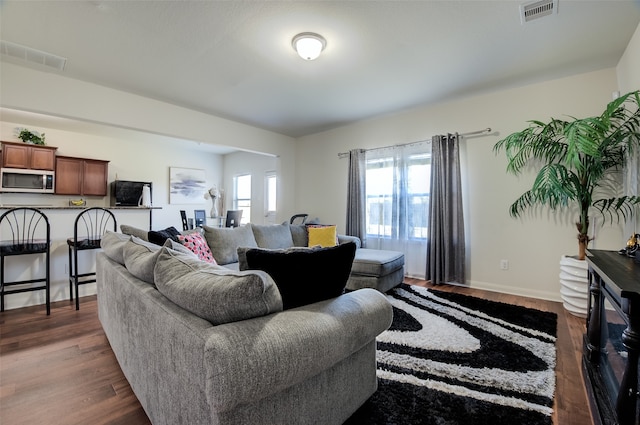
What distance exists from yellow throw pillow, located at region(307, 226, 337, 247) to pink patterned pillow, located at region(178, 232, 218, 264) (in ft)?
4.65

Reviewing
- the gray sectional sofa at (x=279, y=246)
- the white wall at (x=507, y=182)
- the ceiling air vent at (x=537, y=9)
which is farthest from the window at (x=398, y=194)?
the ceiling air vent at (x=537, y=9)

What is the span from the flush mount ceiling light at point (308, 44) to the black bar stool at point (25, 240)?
306 centimetres

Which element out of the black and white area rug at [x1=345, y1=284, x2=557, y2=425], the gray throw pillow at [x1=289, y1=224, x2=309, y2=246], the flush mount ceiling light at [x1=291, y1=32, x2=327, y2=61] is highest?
the flush mount ceiling light at [x1=291, y1=32, x2=327, y2=61]

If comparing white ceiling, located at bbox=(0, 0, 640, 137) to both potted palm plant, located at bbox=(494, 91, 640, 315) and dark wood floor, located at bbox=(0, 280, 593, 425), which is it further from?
dark wood floor, located at bbox=(0, 280, 593, 425)

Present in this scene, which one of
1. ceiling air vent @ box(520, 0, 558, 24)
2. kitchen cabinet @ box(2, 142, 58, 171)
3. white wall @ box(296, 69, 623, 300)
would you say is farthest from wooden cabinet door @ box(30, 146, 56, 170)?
ceiling air vent @ box(520, 0, 558, 24)

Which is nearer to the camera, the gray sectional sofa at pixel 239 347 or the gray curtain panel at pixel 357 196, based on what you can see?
the gray sectional sofa at pixel 239 347

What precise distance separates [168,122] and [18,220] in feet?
6.62

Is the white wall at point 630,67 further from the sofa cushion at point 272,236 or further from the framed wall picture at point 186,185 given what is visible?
the framed wall picture at point 186,185

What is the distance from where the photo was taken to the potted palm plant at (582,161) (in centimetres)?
241

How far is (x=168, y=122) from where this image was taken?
12.8 feet

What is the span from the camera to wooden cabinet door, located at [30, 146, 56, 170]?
5.00 m

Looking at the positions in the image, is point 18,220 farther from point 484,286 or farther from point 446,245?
point 484,286

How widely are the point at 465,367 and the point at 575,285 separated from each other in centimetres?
179

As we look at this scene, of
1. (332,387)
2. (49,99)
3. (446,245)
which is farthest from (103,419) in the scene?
(446,245)
